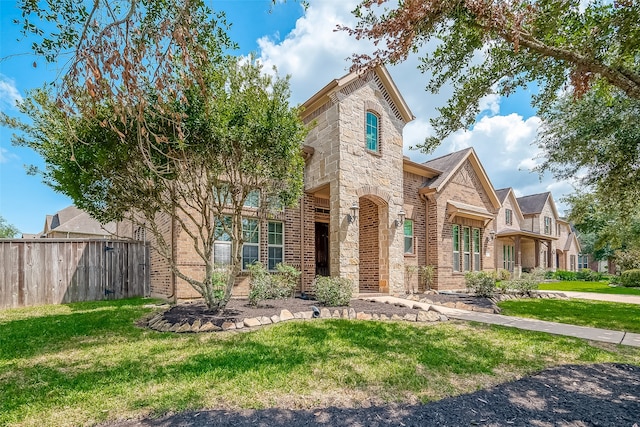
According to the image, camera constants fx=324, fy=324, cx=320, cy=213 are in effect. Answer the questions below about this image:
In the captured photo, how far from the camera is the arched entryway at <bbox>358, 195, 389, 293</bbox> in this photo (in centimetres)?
1198

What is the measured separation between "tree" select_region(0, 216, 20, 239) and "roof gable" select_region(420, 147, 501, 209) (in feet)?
176

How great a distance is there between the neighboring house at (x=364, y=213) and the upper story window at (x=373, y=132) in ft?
0.12

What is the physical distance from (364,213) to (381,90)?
188 inches

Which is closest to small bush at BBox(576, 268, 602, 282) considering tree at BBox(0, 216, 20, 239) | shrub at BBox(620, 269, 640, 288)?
shrub at BBox(620, 269, 640, 288)

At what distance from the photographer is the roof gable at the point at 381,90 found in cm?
1093

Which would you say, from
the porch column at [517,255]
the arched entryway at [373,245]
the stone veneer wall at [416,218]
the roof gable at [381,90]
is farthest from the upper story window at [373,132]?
the porch column at [517,255]

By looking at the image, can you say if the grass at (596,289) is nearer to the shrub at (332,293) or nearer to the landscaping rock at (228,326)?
the shrub at (332,293)

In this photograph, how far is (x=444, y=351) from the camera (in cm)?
507

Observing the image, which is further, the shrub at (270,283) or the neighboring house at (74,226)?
the neighboring house at (74,226)

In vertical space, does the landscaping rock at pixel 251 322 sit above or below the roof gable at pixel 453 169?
below

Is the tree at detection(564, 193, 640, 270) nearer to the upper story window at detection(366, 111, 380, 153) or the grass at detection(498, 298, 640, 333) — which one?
the grass at detection(498, 298, 640, 333)

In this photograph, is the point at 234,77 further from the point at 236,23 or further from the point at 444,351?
the point at 444,351

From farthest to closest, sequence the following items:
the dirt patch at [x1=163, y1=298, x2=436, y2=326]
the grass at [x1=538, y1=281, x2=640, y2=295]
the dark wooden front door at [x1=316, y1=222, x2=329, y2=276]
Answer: the grass at [x1=538, y1=281, x2=640, y2=295]
the dark wooden front door at [x1=316, y1=222, x2=329, y2=276]
the dirt patch at [x1=163, y1=298, x2=436, y2=326]

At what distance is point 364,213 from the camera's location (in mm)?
13039
